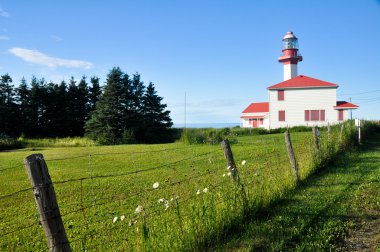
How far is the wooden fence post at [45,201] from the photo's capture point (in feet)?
9.27

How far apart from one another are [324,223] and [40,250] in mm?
4028

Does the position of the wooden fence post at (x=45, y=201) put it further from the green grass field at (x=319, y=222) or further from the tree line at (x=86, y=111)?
the tree line at (x=86, y=111)

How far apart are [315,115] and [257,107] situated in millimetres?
9299

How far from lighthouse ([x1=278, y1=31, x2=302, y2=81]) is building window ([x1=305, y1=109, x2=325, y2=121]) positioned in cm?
830

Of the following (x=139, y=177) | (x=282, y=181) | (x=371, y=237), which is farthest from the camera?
(x=139, y=177)

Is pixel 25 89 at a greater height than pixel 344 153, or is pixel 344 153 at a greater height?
pixel 25 89

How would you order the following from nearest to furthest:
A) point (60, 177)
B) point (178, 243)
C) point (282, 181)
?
point (178, 243) < point (282, 181) < point (60, 177)

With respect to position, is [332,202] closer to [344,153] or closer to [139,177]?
[139,177]

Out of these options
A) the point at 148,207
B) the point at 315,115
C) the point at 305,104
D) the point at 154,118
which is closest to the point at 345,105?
the point at 315,115

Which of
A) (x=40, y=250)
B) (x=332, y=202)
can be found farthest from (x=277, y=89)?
(x=40, y=250)

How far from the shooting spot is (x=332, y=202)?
20.7ft

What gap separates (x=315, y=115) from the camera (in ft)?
129

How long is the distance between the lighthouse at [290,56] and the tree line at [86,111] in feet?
54.9

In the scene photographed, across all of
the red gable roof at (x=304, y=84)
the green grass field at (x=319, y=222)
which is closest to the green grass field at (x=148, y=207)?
the green grass field at (x=319, y=222)
